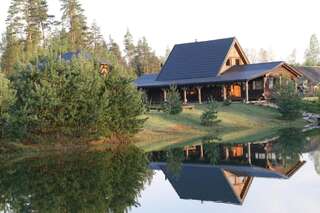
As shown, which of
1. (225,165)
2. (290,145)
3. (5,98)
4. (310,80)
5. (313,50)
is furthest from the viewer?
(313,50)

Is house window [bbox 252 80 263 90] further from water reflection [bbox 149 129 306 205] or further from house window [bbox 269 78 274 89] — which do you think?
water reflection [bbox 149 129 306 205]

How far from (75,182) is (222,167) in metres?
6.03

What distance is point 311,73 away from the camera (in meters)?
65.7

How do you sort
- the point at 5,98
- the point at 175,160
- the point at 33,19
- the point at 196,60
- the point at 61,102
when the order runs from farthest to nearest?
the point at 33,19 → the point at 196,60 → the point at 61,102 → the point at 5,98 → the point at 175,160

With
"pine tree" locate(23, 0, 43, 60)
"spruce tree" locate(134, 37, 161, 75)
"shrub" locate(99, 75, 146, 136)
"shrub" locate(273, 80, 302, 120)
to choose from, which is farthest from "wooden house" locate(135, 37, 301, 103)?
"spruce tree" locate(134, 37, 161, 75)

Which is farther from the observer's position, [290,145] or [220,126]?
[220,126]

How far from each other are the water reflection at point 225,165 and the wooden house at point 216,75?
16.0m

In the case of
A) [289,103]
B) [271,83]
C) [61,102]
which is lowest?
[289,103]

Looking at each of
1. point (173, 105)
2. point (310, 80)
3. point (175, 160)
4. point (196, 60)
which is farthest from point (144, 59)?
point (175, 160)

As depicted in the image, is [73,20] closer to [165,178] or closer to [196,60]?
[196,60]

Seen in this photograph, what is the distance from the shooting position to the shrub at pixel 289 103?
127ft

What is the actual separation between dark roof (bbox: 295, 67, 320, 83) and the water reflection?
34.1m

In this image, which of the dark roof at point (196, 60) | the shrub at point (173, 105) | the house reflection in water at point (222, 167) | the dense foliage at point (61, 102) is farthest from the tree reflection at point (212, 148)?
the dark roof at point (196, 60)

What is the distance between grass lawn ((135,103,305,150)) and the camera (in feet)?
103
